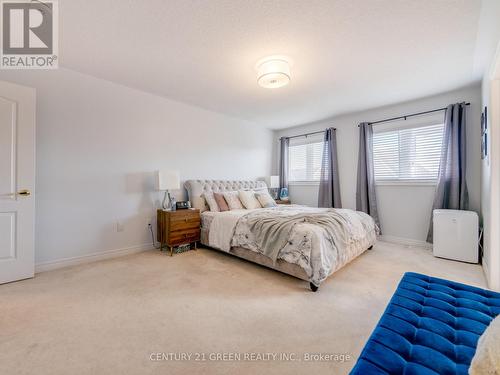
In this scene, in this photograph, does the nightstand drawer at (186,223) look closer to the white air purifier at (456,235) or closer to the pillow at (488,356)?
the pillow at (488,356)

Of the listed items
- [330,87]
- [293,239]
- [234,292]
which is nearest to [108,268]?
[234,292]

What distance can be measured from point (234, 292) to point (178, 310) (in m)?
0.57

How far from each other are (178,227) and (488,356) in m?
3.37

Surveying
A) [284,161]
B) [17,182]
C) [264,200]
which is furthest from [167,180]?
[284,161]

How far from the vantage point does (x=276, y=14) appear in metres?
1.95

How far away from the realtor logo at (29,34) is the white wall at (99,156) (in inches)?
5.7

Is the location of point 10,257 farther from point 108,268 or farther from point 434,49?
point 434,49

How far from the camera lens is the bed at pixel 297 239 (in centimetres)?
233

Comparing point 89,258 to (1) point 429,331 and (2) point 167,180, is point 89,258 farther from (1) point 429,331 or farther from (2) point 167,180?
(1) point 429,331

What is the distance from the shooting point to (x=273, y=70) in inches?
103

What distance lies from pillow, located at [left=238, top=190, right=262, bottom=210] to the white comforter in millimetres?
793

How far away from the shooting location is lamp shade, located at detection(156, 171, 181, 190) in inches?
138

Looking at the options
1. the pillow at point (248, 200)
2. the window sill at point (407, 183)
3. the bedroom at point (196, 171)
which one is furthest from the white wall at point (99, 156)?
the window sill at point (407, 183)

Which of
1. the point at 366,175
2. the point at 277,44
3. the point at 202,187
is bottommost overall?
the point at 202,187
